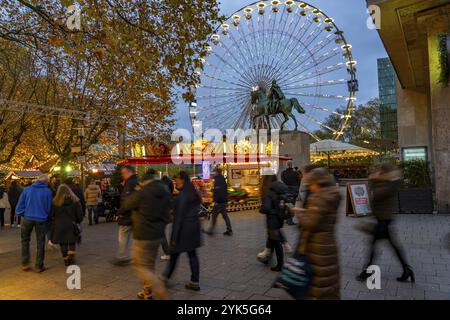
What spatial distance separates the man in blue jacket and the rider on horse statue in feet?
54.9

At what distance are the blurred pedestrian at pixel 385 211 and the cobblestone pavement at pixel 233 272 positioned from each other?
0.22m

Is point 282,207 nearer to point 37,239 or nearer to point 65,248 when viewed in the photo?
point 65,248

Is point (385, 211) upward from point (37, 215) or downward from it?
upward

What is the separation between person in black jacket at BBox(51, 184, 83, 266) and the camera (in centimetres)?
634

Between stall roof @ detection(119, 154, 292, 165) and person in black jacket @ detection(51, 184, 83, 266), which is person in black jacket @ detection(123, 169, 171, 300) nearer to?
person in black jacket @ detection(51, 184, 83, 266)

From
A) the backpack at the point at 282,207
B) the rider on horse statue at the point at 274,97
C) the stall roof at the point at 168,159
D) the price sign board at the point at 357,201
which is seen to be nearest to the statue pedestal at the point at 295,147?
the rider on horse statue at the point at 274,97

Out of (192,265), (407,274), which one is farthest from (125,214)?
(407,274)

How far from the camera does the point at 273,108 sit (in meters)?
21.6

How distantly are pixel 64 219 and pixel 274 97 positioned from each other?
17.4 metres

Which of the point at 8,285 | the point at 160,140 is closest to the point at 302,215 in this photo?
the point at 8,285

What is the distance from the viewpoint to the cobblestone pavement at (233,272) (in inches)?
183
